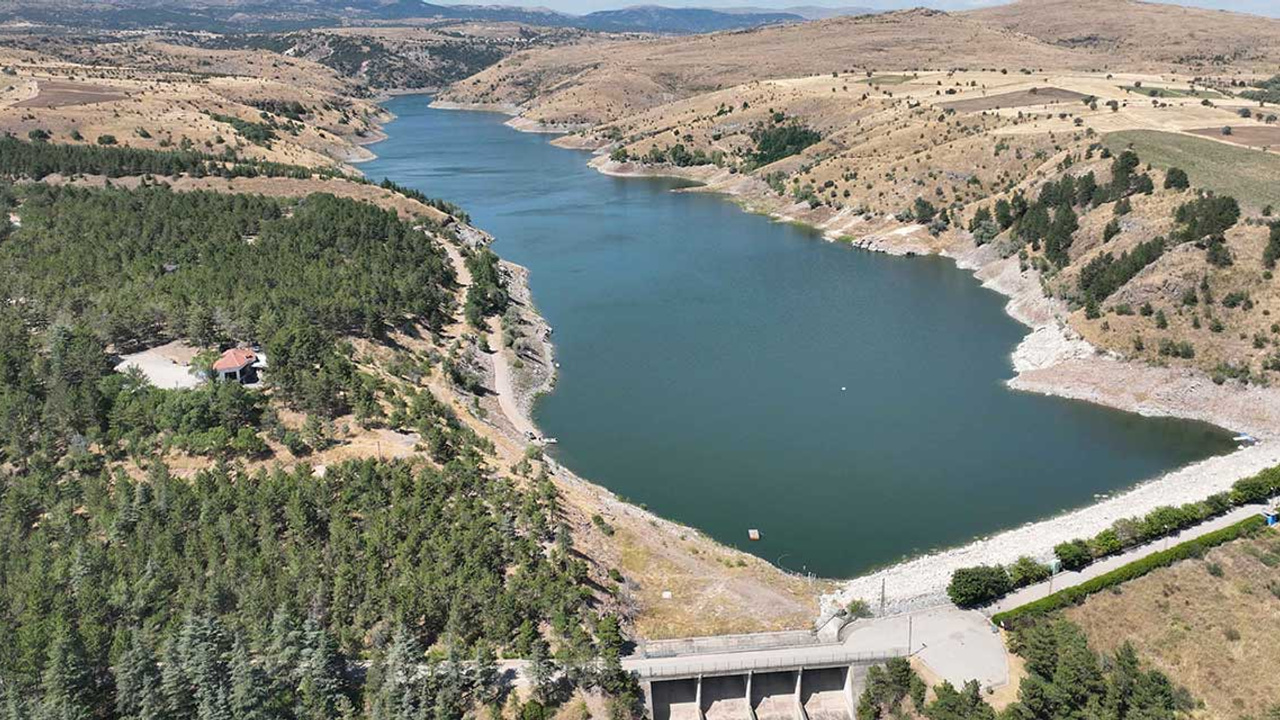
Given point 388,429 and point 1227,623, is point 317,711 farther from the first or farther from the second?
point 1227,623

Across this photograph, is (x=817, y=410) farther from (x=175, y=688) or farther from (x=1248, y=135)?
(x=1248, y=135)

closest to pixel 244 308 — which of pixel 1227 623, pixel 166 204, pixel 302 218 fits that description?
pixel 302 218

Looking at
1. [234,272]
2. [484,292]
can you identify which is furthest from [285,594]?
[484,292]

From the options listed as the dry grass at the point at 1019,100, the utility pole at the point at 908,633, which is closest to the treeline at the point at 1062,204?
the dry grass at the point at 1019,100

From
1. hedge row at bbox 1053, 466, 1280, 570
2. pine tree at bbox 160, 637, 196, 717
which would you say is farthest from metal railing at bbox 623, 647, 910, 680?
pine tree at bbox 160, 637, 196, 717

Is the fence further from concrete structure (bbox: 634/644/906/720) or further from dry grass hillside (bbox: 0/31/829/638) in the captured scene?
dry grass hillside (bbox: 0/31/829/638)
